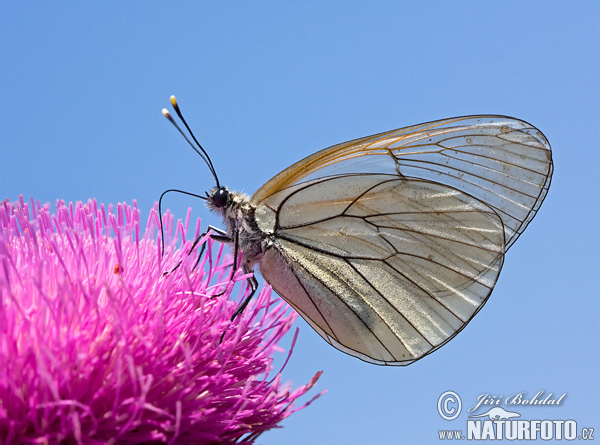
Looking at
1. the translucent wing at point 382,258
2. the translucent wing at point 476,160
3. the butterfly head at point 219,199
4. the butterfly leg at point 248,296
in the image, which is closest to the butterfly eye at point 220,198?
the butterfly head at point 219,199

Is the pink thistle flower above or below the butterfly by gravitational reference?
below

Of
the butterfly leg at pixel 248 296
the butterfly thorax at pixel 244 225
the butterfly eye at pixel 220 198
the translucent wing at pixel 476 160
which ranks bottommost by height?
the butterfly leg at pixel 248 296

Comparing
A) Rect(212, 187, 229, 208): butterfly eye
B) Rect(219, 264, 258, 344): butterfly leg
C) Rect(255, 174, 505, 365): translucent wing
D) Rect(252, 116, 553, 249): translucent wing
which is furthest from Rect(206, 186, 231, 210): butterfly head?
Rect(252, 116, 553, 249): translucent wing

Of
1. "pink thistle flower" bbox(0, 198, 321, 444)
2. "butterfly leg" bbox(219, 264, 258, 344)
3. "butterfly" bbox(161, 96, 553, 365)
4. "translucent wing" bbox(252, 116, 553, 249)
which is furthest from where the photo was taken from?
"translucent wing" bbox(252, 116, 553, 249)

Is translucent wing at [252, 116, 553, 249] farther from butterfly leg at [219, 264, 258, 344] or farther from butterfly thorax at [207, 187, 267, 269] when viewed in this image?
butterfly leg at [219, 264, 258, 344]

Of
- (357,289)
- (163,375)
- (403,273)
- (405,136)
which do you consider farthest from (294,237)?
(163,375)

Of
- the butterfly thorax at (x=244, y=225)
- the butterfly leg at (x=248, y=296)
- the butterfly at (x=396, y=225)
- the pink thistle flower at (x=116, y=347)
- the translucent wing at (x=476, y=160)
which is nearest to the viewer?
the pink thistle flower at (x=116, y=347)

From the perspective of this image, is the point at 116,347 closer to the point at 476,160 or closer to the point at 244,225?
the point at 244,225

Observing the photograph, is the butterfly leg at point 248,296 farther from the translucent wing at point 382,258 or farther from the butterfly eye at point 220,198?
the butterfly eye at point 220,198
